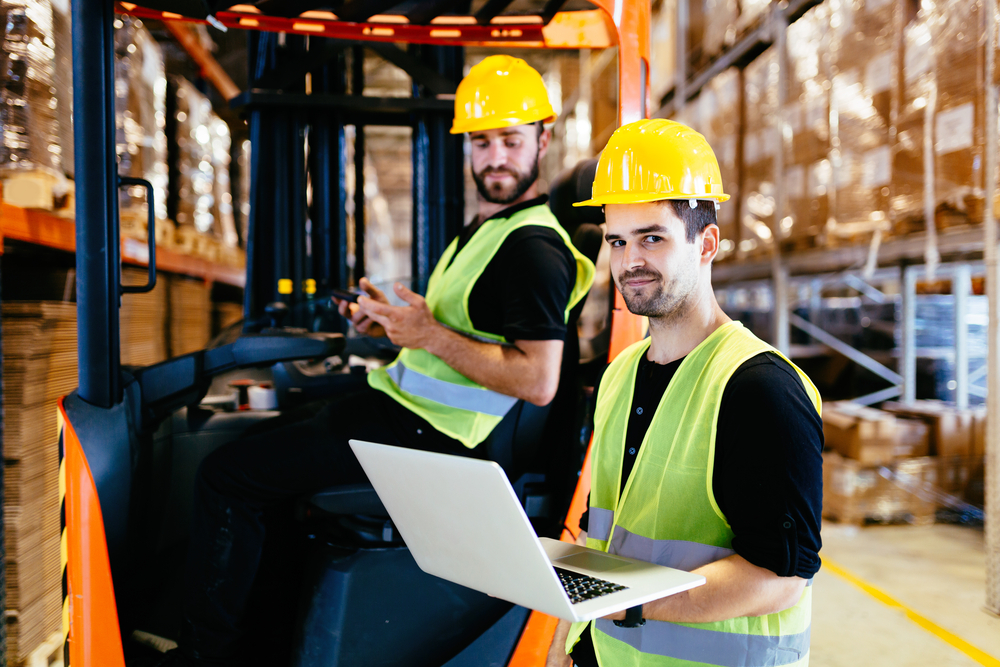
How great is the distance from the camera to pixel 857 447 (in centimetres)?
460

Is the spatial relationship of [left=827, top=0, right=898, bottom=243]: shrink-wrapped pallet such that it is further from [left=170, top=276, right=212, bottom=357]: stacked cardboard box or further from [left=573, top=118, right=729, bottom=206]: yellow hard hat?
[left=170, top=276, right=212, bottom=357]: stacked cardboard box

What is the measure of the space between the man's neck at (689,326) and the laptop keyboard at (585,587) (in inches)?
17.1

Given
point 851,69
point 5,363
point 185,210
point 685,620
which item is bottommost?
point 685,620

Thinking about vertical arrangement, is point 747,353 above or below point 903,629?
above

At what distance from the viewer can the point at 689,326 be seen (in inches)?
48.5

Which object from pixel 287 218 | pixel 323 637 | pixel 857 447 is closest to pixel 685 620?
pixel 323 637

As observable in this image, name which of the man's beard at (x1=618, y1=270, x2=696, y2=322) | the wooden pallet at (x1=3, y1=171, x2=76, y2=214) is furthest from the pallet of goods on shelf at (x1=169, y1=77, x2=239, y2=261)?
the man's beard at (x1=618, y1=270, x2=696, y2=322)

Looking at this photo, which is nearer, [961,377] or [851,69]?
[851,69]

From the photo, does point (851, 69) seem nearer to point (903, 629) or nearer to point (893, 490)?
point (893, 490)

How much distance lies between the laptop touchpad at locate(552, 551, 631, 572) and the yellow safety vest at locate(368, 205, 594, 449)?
759 millimetres

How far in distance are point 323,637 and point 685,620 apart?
1142 millimetres

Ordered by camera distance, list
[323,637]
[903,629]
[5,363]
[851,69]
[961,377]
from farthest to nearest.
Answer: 1. [961,377]
2. [851,69]
3. [903,629]
4. [5,363]
5. [323,637]

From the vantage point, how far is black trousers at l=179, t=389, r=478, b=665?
1.84m

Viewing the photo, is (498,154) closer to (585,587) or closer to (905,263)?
(585,587)
